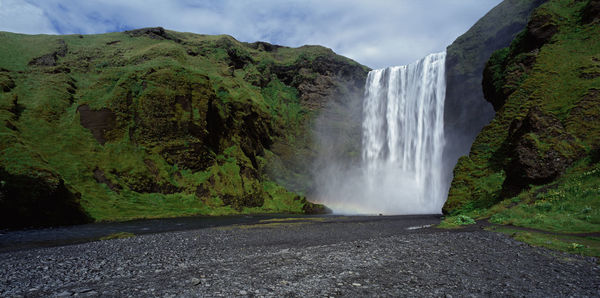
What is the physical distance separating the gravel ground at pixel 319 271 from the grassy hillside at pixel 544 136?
3.97m

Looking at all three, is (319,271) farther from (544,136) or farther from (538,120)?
(538,120)

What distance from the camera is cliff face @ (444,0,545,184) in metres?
50.0

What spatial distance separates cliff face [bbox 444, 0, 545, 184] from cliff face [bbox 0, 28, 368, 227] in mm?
29295

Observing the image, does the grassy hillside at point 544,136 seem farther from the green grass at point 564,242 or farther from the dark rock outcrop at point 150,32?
the dark rock outcrop at point 150,32

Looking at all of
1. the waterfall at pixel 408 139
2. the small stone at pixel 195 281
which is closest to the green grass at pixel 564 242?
the small stone at pixel 195 281

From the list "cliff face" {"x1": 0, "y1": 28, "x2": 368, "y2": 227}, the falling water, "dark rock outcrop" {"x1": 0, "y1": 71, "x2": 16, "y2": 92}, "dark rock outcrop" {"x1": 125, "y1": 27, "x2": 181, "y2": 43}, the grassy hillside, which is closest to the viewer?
the grassy hillside

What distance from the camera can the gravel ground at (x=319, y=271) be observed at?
5930mm

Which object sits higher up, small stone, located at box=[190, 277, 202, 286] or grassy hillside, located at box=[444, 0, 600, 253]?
grassy hillside, located at box=[444, 0, 600, 253]

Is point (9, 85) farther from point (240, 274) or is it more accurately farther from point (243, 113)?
point (240, 274)

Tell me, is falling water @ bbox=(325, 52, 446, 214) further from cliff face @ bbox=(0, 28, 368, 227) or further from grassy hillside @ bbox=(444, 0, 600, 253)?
grassy hillside @ bbox=(444, 0, 600, 253)

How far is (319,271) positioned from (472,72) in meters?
59.9

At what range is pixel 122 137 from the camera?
39.9 m

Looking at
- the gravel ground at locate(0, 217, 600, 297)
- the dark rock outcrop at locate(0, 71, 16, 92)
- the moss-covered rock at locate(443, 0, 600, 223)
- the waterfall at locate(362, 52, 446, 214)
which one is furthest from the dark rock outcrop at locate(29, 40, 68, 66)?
the waterfall at locate(362, 52, 446, 214)

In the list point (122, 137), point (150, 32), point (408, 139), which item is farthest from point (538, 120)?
point (150, 32)
